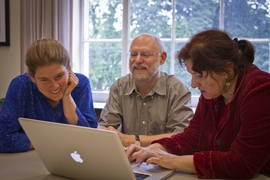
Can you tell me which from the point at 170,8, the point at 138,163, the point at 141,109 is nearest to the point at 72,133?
the point at 138,163

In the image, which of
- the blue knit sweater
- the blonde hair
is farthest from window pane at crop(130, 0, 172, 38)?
the blonde hair

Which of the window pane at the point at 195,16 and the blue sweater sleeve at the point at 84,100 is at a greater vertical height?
the window pane at the point at 195,16

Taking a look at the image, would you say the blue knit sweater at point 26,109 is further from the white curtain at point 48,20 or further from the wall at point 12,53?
the wall at point 12,53

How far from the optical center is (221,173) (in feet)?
4.09

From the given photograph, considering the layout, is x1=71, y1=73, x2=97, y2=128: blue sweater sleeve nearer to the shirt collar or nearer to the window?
the shirt collar

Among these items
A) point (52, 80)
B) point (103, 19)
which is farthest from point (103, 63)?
point (52, 80)

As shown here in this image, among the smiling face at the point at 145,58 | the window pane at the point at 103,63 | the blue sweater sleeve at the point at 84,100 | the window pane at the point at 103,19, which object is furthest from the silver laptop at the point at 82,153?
the window pane at the point at 103,19

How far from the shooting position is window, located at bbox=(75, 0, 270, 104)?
317cm

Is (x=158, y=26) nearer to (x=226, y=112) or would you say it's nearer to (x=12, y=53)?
(x=12, y=53)

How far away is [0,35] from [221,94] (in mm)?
2706

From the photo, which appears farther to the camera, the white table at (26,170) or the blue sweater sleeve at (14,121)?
the blue sweater sleeve at (14,121)

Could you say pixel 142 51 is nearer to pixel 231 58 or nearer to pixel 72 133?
pixel 231 58

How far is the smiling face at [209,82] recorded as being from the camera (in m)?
1.35

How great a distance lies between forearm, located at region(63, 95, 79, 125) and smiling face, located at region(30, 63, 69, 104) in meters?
0.04
